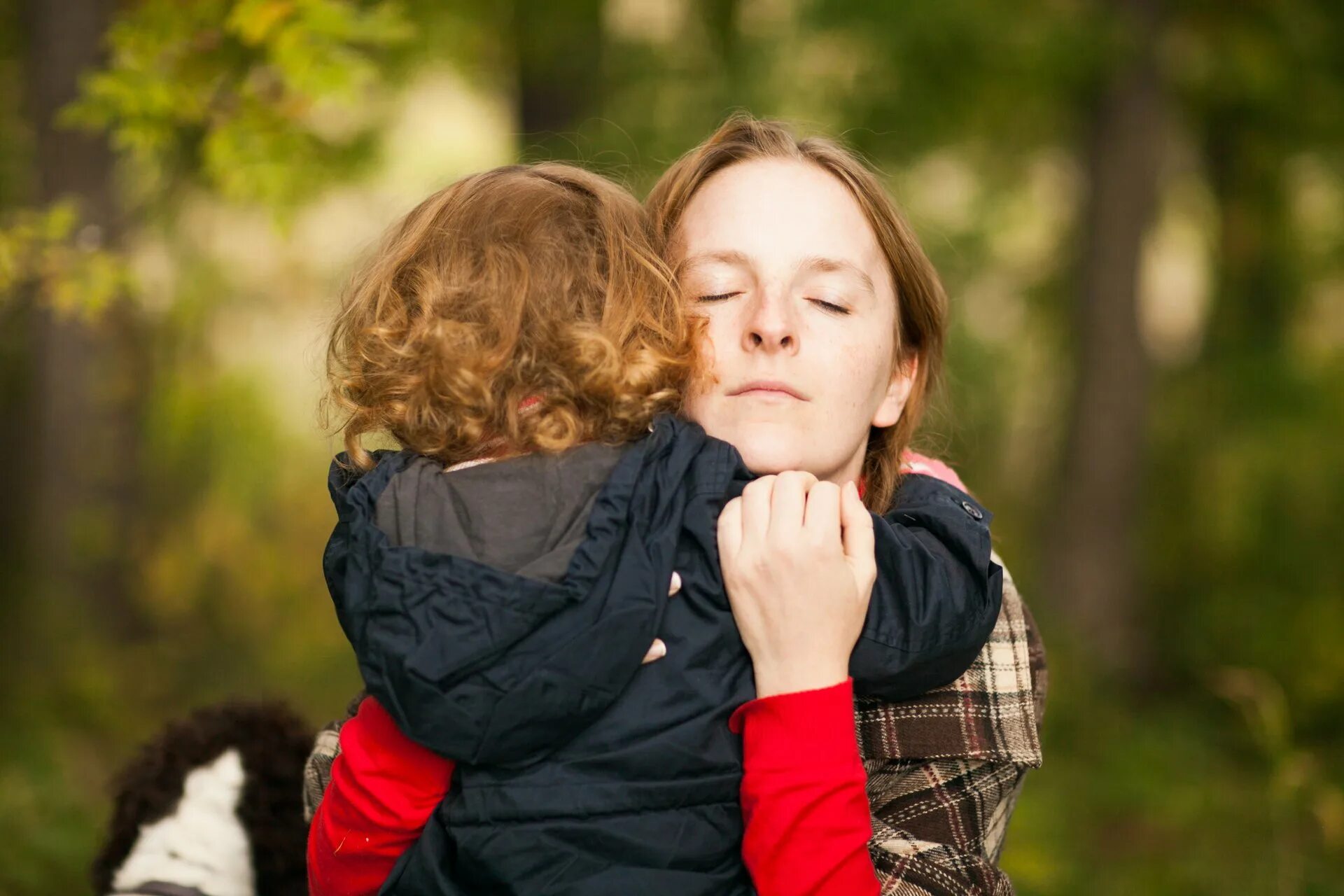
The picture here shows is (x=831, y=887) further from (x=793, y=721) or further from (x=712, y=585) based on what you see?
(x=712, y=585)

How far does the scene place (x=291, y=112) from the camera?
3162 millimetres

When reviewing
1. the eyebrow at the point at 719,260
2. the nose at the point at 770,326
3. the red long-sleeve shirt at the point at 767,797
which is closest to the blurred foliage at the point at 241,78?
the eyebrow at the point at 719,260

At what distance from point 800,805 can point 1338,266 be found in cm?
790

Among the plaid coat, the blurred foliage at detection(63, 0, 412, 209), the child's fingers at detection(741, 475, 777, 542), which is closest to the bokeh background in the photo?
the blurred foliage at detection(63, 0, 412, 209)

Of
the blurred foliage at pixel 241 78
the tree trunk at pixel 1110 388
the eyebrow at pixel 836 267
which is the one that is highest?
the blurred foliage at pixel 241 78

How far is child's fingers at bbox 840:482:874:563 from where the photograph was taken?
1.88 meters

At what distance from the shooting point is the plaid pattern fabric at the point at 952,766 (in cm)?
198

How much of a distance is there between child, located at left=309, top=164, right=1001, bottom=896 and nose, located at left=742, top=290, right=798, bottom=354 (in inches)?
4.0

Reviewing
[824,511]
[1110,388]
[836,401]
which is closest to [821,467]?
[836,401]

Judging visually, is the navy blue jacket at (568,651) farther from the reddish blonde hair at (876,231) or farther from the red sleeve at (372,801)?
the reddish blonde hair at (876,231)

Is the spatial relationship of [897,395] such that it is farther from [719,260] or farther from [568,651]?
[568,651]

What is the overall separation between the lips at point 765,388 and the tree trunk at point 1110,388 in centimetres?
594

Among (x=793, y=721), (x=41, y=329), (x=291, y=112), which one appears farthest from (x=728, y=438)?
(x=41, y=329)

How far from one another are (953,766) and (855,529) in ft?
1.44
